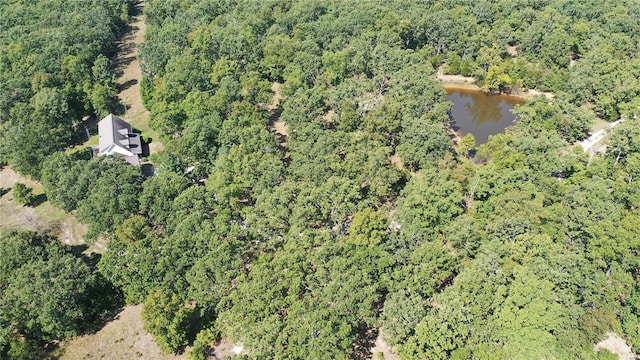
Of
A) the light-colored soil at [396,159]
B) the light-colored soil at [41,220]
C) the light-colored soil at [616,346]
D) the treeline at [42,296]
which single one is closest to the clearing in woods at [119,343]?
the treeline at [42,296]

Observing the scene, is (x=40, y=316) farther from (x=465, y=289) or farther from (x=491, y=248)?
(x=491, y=248)

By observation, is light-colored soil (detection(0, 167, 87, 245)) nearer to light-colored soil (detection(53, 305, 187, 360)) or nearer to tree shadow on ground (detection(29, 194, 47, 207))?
tree shadow on ground (detection(29, 194, 47, 207))

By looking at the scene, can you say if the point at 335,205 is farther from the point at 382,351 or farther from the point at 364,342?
the point at 382,351

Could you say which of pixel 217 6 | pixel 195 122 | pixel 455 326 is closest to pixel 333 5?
pixel 217 6

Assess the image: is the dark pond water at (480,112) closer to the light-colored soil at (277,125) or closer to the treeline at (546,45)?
the treeline at (546,45)

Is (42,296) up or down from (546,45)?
down

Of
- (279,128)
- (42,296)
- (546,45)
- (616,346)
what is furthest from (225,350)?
(546,45)
